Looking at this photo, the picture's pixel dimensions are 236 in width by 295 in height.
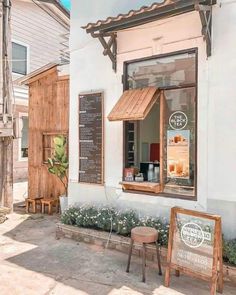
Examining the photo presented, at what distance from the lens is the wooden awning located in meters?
5.33

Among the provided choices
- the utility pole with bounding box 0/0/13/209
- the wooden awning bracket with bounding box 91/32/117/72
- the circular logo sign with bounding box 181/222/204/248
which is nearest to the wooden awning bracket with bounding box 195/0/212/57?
the wooden awning bracket with bounding box 91/32/117/72

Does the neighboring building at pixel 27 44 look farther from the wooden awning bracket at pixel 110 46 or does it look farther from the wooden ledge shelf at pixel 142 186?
the wooden ledge shelf at pixel 142 186

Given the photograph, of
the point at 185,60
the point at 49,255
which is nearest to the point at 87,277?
the point at 49,255

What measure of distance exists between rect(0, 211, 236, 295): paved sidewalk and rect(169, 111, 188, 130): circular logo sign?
2434 millimetres

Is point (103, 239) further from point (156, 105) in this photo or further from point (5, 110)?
point (5, 110)

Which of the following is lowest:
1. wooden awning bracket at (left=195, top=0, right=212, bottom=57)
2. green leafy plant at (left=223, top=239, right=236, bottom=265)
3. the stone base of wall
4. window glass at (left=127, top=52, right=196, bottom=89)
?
the stone base of wall

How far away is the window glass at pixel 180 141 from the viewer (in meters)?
5.41

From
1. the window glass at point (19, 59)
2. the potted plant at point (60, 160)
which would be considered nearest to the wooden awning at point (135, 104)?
the potted plant at point (60, 160)

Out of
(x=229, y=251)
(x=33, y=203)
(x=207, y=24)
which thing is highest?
(x=207, y=24)

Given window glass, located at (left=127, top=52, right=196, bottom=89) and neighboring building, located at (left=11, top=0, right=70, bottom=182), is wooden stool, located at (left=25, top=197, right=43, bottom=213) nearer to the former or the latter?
window glass, located at (left=127, top=52, right=196, bottom=89)

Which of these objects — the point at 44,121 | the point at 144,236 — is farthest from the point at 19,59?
the point at 144,236

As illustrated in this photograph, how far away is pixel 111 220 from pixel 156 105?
92.5 inches

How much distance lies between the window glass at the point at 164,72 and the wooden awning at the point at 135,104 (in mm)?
229

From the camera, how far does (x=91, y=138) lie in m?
6.62
